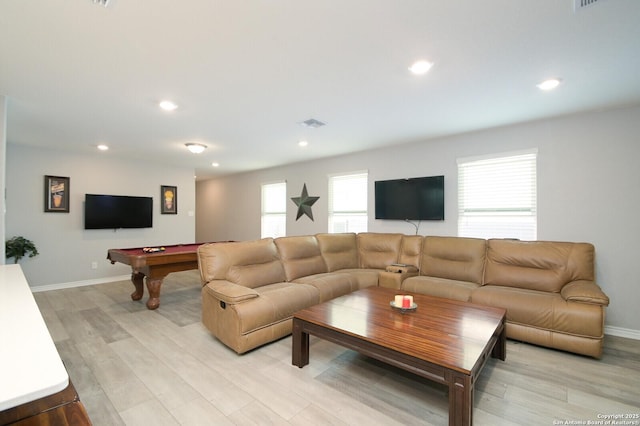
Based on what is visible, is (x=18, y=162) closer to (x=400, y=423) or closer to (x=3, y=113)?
(x=3, y=113)

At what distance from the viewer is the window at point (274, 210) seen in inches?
266

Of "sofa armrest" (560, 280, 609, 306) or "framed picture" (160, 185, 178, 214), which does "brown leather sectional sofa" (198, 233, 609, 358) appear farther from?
"framed picture" (160, 185, 178, 214)

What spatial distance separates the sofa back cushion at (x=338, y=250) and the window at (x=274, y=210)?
2.43 meters

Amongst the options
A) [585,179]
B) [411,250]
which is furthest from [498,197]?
[411,250]

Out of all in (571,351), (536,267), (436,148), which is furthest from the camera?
(436,148)

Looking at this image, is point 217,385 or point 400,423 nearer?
point 400,423

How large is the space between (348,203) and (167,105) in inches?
137

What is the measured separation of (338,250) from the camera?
14.6 feet

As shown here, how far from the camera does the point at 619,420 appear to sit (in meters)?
1.76

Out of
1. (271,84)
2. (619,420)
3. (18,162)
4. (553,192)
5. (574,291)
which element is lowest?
(619,420)

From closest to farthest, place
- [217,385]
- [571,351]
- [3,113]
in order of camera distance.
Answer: [217,385] < [571,351] < [3,113]

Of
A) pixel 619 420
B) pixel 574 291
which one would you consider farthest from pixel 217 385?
pixel 574 291

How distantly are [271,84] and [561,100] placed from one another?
2.96 m

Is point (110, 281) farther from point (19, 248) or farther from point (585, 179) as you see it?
point (585, 179)
